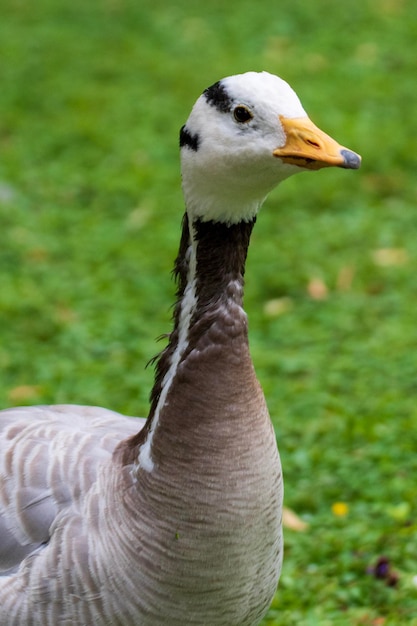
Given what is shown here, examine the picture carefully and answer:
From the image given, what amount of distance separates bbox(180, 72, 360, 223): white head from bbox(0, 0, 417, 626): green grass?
1.65 m

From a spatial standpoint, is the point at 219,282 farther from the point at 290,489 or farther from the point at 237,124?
the point at 290,489

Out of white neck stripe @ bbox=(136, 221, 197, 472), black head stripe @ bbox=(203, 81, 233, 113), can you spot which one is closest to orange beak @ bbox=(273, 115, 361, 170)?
black head stripe @ bbox=(203, 81, 233, 113)

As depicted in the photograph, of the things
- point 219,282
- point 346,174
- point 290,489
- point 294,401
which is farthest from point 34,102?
point 219,282

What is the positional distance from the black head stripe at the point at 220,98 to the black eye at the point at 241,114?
2 centimetres

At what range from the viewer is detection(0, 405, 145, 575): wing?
119 inches

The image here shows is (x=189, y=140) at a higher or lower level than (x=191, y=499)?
higher

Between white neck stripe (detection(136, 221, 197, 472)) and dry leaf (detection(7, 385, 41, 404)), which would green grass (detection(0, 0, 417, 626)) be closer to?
dry leaf (detection(7, 385, 41, 404))

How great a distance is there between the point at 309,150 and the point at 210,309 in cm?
57

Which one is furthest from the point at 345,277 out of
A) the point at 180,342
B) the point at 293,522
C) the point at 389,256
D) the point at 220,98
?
the point at 220,98

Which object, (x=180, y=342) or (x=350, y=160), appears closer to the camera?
(x=350, y=160)

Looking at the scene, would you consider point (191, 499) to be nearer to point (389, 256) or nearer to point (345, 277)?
point (345, 277)

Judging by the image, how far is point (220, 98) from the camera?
2.71 metres

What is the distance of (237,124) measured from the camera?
267cm

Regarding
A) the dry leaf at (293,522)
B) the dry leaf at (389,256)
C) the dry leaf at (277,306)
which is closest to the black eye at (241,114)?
the dry leaf at (293,522)
